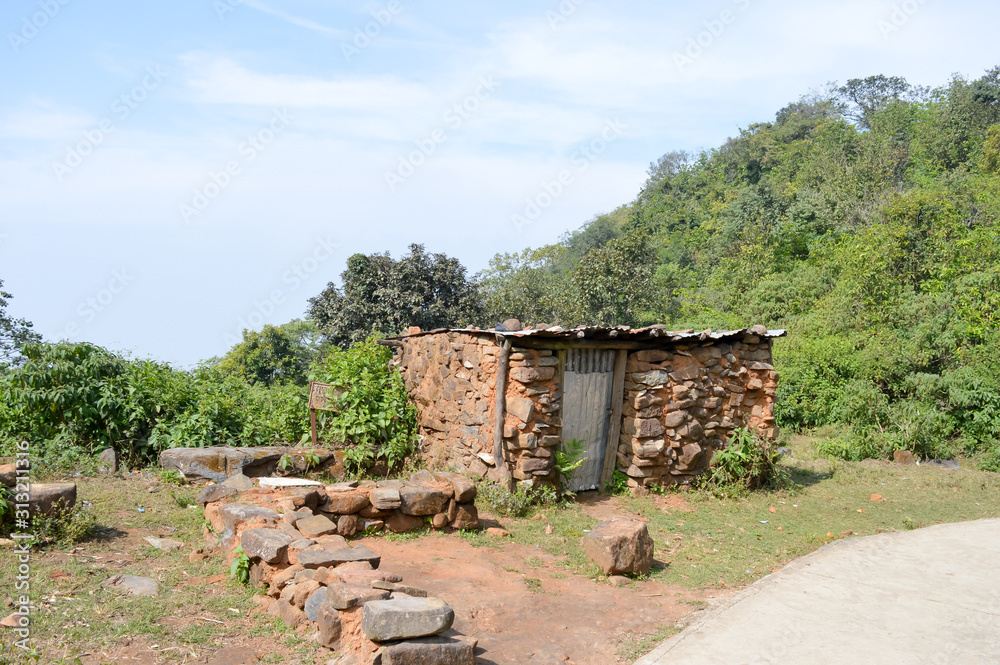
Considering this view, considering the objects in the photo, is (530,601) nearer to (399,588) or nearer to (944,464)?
(399,588)

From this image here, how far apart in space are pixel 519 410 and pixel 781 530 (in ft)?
10.8

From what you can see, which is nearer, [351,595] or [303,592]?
[351,595]

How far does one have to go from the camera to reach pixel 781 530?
7.77 m

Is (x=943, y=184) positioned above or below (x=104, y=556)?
above

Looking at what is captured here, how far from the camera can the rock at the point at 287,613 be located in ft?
14.8

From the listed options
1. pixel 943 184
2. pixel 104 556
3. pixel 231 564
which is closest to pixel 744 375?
pixel 231 564

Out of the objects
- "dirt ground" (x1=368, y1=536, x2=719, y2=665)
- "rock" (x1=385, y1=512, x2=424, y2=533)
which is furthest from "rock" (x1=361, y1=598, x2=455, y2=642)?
"rock" (x1=385, y1=512, x2=424, y2=533)

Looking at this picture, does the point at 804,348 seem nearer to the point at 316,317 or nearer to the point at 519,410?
the point at 519,410

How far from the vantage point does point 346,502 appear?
21.5 feet

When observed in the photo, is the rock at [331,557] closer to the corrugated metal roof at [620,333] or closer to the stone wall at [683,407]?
the corrugated metal roof at [620,333]

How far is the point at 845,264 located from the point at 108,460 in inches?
696

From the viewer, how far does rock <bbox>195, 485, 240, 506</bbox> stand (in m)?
6.89

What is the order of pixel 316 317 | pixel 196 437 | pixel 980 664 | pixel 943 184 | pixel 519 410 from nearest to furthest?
pixel 980 664 < pixel 519 410 < pixel 196 437 < pixel 316 317 < pixel 943 184

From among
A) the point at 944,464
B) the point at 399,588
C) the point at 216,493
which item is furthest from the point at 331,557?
the point at 944,464
